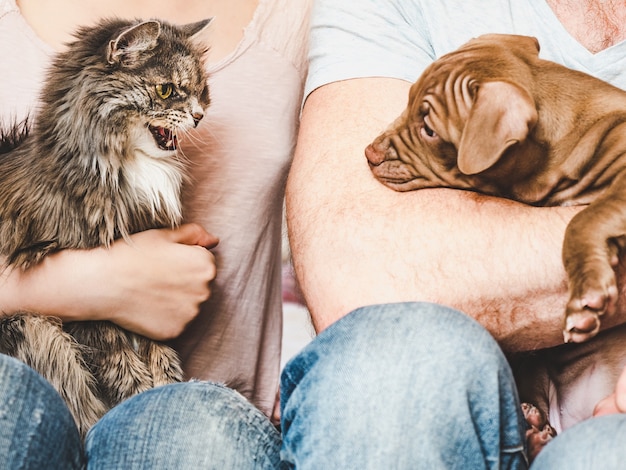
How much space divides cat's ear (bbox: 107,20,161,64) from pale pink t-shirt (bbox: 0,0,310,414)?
31cm

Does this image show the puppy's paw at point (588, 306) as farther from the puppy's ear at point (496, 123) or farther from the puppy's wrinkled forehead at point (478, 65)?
the puppy's wrinkled forehead at point (478, 65)

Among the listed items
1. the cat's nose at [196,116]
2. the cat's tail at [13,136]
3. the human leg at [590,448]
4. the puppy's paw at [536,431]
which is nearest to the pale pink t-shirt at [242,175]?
the cat's tail at [13,136]

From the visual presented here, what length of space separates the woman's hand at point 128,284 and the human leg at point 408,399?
1.92 ft

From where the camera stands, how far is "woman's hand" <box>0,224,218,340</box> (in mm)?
1499

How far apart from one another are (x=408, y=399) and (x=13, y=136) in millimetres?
1101

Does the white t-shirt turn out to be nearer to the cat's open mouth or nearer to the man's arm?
the man's arm

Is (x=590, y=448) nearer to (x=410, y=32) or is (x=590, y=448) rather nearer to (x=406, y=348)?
(x=406, y=348)

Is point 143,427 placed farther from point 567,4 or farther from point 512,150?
point 567,4

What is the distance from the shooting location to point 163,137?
5.15 feet

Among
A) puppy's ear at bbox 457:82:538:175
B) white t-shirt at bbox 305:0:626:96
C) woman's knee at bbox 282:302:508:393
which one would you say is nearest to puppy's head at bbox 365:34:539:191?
puppy's ear at bbox 457:82:538:175

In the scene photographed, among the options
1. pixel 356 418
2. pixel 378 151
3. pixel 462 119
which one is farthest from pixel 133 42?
pixel 356 418

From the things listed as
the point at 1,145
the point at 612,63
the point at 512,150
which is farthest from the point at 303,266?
the point at 612,63

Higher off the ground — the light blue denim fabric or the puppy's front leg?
the puppy's front leg

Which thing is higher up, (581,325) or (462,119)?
(462,119)
